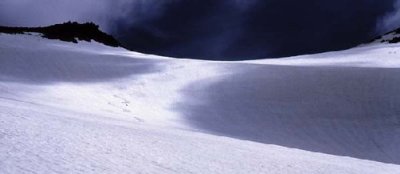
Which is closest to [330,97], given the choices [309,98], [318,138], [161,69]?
[309,98]

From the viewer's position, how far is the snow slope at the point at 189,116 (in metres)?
5.01

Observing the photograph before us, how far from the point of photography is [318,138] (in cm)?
1204

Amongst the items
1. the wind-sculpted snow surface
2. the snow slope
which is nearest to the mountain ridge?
the snow slope

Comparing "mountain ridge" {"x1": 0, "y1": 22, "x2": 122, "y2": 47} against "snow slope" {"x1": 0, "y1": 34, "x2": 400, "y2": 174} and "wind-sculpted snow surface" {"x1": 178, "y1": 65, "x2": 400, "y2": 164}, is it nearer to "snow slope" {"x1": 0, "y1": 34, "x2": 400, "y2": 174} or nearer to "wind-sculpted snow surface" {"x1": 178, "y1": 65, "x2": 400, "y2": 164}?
"snow slope" {"x1": 0, "y1": 34, "x2": 400, "y2": 174}

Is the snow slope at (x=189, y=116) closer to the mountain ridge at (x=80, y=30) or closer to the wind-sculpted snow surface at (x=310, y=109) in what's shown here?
the wind-sculpted snow surface at (x=310, y=109)

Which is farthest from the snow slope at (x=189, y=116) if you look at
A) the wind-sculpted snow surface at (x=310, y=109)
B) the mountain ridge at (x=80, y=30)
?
the mountain ridge at (x=80, y=30)

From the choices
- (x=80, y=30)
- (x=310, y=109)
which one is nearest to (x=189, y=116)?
(x=310, y=109)

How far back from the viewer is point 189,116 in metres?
12.7

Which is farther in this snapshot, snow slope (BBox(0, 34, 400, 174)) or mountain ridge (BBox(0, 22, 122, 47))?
mountain ridge (BBox(0, 22, 122, 47))

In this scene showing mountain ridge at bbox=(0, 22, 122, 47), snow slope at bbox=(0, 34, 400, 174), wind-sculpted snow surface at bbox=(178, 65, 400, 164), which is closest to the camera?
snow slope at bbox=(0, 34, 400, 174)

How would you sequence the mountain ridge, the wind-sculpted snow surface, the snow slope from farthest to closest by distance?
1. the mountain ridge
2. the wind-sculpted snow surface
3. the snow slope

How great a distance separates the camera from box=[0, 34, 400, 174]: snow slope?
5008mm

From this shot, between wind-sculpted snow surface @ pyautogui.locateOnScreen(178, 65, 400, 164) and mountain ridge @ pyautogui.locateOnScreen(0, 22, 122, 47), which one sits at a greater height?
mountain ridge @ pyautogui.locateOnScreen(0, 22, 122, 47)

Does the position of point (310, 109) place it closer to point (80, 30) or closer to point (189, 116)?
point (189, 116)
